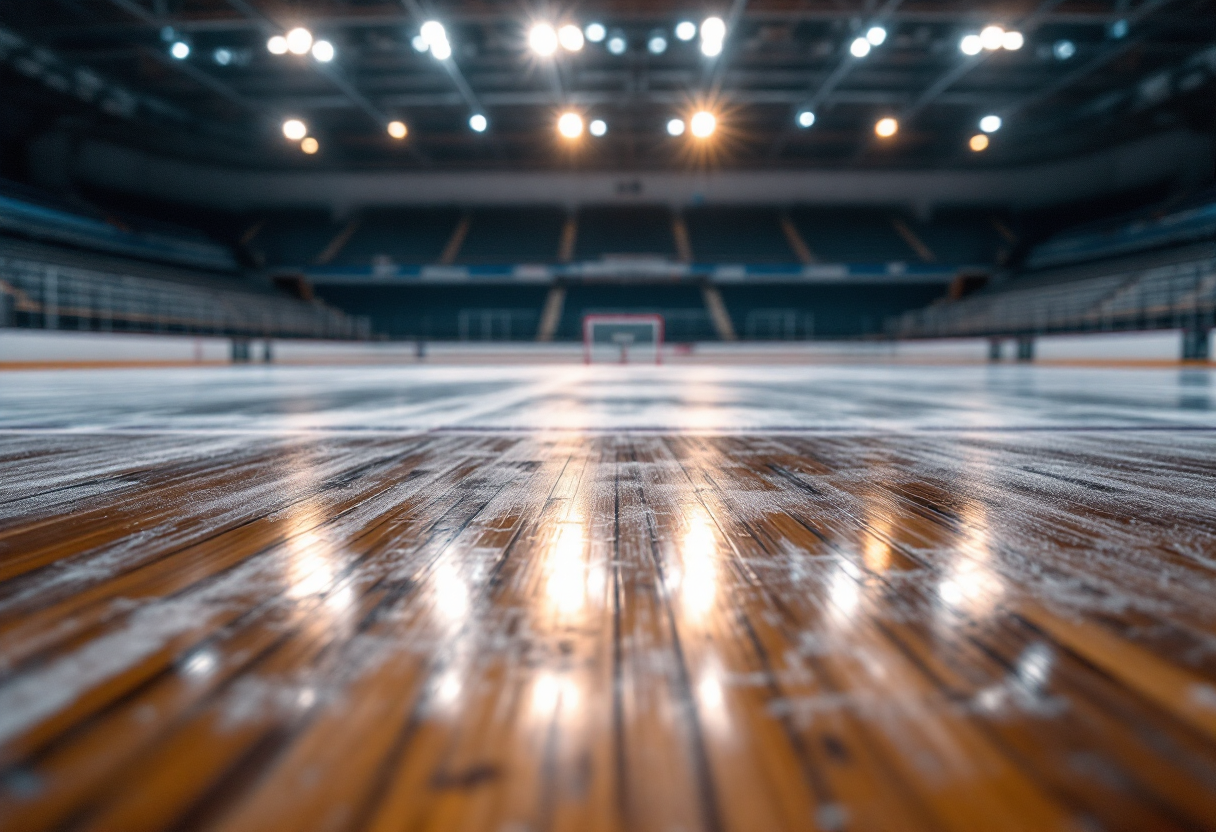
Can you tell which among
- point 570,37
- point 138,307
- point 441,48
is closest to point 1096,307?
point 570,37

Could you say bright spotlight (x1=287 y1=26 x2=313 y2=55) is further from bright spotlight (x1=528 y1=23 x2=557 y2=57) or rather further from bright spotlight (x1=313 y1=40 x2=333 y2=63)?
bright spotlight (x1=528 y1=23 x2=557 y2=57)

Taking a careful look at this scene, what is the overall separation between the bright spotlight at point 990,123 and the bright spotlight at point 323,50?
12.3 metres

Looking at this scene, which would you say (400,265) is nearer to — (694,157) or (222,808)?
(694,157)

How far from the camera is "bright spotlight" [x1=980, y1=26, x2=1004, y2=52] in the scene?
9510mm

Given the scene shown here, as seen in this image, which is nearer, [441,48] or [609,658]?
[609,658]

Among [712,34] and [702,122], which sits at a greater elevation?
[712,34]

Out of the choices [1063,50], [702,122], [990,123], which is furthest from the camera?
[990,123]

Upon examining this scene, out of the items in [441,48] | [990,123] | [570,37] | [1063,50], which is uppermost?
[1063,50]

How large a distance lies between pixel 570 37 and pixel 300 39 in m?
3.95

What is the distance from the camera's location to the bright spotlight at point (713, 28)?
30.1 feet

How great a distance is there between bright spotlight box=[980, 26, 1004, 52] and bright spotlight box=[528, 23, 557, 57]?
20.7ft

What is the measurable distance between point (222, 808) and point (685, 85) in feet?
45.8

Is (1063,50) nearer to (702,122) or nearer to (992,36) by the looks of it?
(992,36)

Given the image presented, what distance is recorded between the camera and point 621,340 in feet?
49.8
